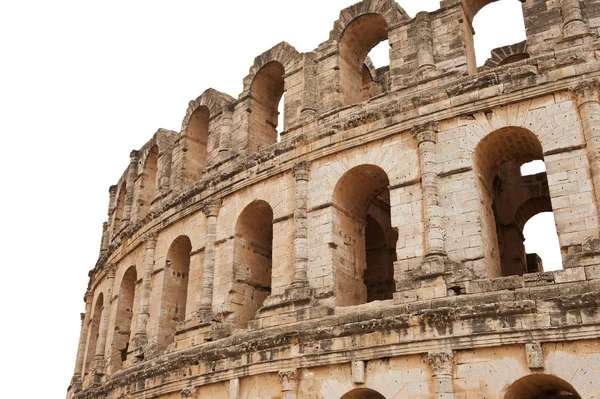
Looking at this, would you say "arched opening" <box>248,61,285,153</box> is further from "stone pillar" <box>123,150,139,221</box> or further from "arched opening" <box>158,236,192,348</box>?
"stone pillar" <box>123,150,139,221</box>

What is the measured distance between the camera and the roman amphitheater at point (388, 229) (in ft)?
31.5

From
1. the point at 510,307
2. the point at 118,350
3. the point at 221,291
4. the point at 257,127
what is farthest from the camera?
the point at 118,350

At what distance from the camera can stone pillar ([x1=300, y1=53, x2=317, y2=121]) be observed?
13.9 m

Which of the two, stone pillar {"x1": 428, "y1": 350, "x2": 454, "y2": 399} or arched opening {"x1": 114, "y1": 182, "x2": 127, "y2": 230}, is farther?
arched opening {"x1": 114, "y1": 182, "x2": 127, "y2": 230}

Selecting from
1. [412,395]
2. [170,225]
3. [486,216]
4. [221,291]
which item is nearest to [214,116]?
[170,225]

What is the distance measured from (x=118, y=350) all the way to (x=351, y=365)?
953 cm

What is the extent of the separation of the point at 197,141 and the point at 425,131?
326 inches

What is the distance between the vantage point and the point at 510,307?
9.42m

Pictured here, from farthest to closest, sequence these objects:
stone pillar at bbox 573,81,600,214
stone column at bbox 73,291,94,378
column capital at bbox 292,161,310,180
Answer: stone column at bbox 73,291,94,378 < column capital at bbox 292,161,310,180 < stone pillar at bbox 573,81,600,214

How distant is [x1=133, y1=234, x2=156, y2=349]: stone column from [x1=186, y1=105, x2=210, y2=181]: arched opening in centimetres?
222

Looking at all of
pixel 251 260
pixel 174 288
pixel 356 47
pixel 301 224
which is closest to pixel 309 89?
pixel 356 47

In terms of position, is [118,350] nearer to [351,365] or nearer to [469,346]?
[351,365]

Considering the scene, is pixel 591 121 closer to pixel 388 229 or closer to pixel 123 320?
pixel 388 229

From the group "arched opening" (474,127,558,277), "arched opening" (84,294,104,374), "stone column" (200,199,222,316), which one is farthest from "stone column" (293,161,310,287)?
"arched opening" (84,294,104,374)
